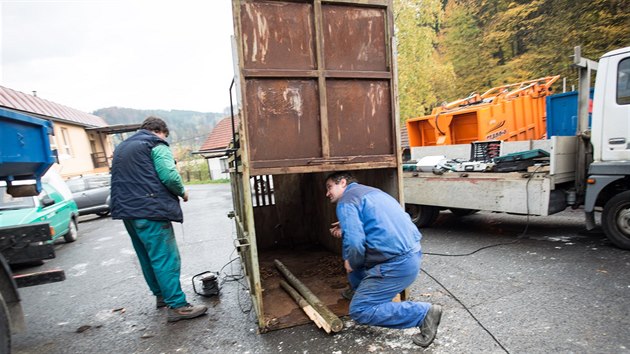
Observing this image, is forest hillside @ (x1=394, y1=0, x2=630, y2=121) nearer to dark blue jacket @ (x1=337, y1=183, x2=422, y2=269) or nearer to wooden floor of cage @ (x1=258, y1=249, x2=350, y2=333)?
wooden floor of cage @ (x1=258, y1=249, x2=350, y2=333)

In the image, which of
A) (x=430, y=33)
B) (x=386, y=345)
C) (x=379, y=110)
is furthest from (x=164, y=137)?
(x=430, y=33)

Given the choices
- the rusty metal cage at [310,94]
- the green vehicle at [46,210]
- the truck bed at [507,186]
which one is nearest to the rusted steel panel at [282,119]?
the rusty metal cage at [310,94]

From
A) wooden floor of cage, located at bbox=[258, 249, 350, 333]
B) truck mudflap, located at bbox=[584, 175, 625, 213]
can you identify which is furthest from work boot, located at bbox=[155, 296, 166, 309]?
truck mudflap, located at bbox=[584, 175, 625, 213]

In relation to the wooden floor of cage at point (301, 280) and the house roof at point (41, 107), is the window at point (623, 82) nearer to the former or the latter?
the wooden floor of cage at point (301, 280)

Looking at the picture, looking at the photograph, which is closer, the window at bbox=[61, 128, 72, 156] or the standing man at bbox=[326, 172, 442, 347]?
the standing man at bbox=[326, 172, 442, 347]

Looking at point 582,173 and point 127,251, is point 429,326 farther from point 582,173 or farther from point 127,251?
point 127,251

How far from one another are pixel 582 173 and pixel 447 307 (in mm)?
3097

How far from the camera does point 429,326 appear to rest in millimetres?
2664

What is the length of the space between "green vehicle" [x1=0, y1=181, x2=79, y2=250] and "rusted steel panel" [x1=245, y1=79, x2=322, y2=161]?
10.5ft

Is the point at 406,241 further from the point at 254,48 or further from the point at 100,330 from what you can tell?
the point at 100,330

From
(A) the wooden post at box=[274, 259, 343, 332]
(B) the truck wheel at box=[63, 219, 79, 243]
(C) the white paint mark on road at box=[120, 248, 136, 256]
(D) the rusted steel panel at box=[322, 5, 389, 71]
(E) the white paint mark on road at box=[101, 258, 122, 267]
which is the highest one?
(D) the rusted steel panel at box=[322, 5, 389, 71]

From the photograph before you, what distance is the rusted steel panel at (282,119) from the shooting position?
2988 mm

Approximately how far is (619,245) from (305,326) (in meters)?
4.17

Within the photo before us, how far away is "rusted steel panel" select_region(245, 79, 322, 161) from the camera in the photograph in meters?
2.99
